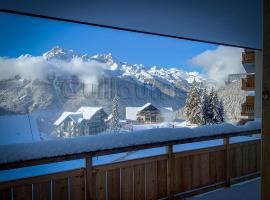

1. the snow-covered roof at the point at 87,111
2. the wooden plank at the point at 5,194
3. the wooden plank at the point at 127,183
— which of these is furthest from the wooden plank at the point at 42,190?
the snow-covered roof at the point at 87,111

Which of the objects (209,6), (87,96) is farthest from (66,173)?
(87,96)

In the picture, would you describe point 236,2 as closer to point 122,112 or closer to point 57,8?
point 57,8

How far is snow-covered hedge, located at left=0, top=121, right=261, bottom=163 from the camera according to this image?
1981 mm

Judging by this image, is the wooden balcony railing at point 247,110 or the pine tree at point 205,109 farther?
the pine tree at point 205,109

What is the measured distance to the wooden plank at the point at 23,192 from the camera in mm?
2057

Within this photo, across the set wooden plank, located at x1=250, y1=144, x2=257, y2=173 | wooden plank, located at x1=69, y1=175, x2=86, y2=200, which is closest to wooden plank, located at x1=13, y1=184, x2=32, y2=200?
wooden plank, located at x1=69, y1=175, x2=86, y2=200

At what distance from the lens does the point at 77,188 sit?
7.73 ft

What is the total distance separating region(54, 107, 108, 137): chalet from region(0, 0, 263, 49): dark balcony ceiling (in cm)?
2455

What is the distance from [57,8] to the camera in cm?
246

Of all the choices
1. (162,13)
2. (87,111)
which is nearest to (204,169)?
(162,13)

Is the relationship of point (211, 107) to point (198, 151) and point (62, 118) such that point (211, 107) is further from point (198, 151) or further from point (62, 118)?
point (198, 151)

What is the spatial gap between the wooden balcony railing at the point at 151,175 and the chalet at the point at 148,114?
87.9ft

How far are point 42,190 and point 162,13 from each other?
6.44 feet

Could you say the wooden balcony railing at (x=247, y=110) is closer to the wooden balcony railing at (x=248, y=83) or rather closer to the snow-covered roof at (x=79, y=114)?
the wooden balcony railing at (x=248, y=83)
